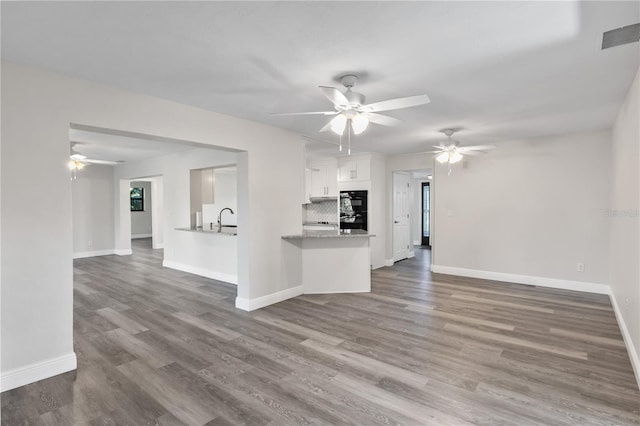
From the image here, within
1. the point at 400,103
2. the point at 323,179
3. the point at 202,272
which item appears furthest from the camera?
the point at 323,179

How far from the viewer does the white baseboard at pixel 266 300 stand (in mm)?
4222

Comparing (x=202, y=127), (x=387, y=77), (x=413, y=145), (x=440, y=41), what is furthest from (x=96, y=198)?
(x=440, y=41)

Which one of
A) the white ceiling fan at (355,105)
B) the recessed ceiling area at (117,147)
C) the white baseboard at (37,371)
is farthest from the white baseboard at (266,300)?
the white ceiling fan at (355,105)

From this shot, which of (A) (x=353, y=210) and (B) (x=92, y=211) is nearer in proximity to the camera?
(A) (x=353, y=210)

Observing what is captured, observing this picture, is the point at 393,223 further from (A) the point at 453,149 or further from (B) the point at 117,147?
(B) the point at 117,147

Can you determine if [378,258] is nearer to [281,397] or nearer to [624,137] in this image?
[624,137]

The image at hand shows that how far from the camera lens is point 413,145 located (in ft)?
19.4

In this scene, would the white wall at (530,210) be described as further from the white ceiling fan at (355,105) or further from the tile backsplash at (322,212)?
the white ceiling fan at (355,105)

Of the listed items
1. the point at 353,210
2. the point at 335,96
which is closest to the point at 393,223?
the point at 353,210

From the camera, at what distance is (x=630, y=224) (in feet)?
9.50

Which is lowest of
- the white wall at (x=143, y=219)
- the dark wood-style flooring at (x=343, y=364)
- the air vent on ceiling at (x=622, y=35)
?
the dark wood-style flooring at (x=343, y=364)

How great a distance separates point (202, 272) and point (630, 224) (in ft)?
19.8

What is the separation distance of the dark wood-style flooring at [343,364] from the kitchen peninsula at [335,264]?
33 centimetres

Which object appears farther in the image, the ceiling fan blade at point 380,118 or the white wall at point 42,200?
the ceiling fan blade at point 380,118
